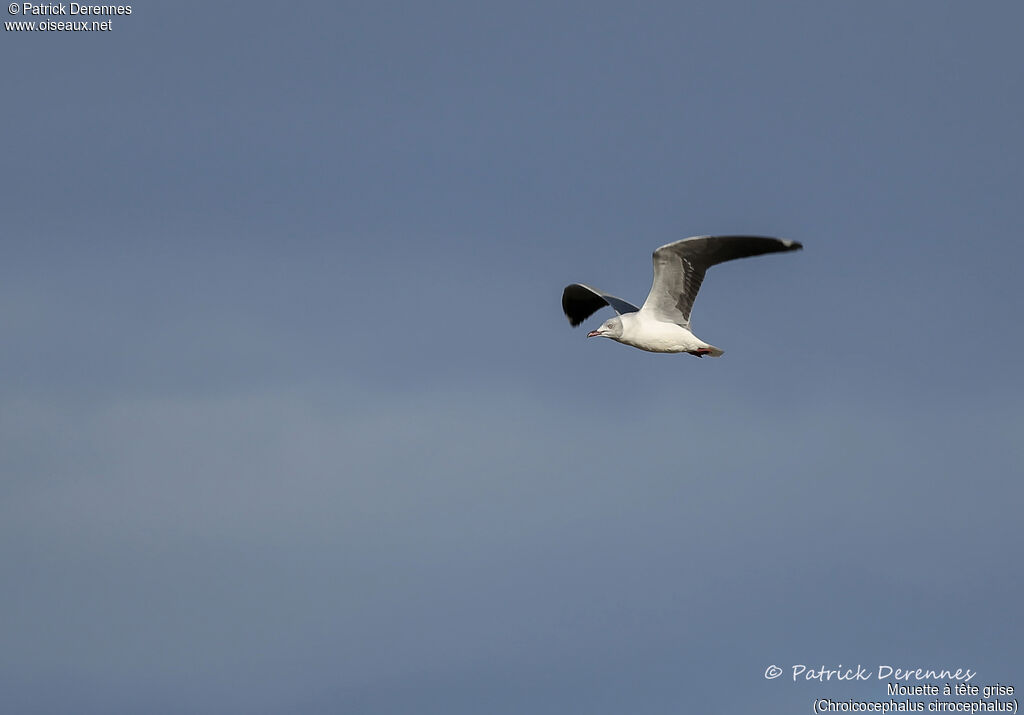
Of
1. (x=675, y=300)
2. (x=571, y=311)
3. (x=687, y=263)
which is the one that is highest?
(x=571, y=311)

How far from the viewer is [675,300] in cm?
2511

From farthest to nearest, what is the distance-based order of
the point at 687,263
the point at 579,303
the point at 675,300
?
the point at 579,303
the point at 675,300
the point at 687,263

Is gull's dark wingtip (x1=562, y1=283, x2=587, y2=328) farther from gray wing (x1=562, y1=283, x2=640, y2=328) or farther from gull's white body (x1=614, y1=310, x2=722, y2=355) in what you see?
gull's white body (x1=614, y1=310, x2=722, y2=355)

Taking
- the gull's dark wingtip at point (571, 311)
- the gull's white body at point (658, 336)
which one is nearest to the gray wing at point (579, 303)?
the gull's dark wingtip at point (571, 311)

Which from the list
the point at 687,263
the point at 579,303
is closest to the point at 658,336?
the point at 687,263

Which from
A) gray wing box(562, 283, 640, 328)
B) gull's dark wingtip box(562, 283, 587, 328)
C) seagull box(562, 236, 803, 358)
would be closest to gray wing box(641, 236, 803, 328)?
seagull box(562, 236, 803, 358)

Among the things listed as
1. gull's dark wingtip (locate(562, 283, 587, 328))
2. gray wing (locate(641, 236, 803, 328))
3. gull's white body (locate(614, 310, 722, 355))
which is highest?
gull's dark wingtip (locate(562, 283, 587, 328))

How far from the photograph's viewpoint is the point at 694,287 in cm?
2488

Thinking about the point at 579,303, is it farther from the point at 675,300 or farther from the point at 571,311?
the point at 675,300

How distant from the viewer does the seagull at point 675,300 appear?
2384cm

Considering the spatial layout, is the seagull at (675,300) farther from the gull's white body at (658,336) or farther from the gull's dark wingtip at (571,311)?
the gull's dark wingtip at (571,311)

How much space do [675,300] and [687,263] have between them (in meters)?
0.90

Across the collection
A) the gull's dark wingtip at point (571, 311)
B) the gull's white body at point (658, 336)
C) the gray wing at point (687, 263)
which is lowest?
the gull's white body at point (658, 336)

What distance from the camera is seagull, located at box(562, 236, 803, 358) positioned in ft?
78.2
